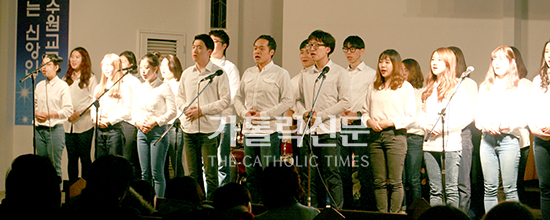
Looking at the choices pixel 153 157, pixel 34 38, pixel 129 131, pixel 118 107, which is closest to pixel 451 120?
pixel 153 157

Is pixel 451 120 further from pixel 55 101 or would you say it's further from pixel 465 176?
pixel 55 101

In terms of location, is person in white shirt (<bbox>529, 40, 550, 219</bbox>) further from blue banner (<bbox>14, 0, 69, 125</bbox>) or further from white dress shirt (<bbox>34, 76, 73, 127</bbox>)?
blue banner (<bbox>14, 0, 69, 125</bbox>)

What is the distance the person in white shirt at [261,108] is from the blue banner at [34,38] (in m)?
3.52

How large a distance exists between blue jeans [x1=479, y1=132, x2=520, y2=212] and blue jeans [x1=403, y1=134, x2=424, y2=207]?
1.88 feet

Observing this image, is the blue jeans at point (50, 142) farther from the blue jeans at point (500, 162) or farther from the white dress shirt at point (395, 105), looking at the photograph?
the blue jeans at point (500, 162)

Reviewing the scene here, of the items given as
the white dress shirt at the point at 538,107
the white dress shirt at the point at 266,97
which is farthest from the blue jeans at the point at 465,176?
the white dress shirt at the point at 266,97

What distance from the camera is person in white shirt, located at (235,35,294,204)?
4.33 m

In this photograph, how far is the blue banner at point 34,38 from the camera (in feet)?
21.9

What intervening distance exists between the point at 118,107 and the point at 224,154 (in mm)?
1429

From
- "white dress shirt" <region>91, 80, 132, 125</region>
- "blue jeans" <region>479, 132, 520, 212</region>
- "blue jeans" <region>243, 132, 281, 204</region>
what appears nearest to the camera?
"blue jeans" <region>479, 132, 520, 212</region>

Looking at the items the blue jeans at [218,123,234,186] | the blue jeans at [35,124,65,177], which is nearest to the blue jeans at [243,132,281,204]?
the blue jeans at [218,123,234,186]

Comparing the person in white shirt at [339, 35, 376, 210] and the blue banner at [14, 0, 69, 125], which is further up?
the blue banner at [14, 0, 69, 125]

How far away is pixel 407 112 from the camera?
13.4 ft

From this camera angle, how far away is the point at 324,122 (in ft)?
14.0
